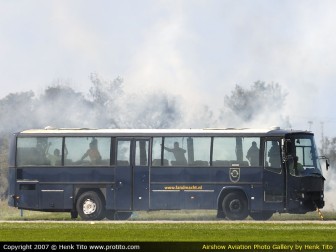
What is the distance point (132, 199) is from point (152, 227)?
826cm

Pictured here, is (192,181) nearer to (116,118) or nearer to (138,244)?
(138,244)

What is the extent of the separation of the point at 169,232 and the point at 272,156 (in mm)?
11855

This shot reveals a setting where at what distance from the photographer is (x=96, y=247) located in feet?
106

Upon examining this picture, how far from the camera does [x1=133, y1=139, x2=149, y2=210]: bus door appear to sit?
52.5m

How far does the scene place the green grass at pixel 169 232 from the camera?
3766 centimetres

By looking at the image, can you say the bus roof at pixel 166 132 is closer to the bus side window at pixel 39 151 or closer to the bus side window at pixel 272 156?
the bus side window at pixel 39 151

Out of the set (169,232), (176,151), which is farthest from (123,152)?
(169,232)

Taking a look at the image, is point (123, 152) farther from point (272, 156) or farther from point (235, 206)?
point (272, 156)

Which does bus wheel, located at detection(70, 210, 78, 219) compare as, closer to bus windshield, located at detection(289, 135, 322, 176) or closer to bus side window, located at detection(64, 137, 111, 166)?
bus side window, located at detection(64, 137, 111, 166)

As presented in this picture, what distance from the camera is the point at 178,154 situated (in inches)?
2064

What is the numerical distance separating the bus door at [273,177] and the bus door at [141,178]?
501 cm

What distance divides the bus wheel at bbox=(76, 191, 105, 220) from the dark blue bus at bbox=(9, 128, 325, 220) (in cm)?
4

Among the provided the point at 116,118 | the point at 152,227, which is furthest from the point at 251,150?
the point at 116,118

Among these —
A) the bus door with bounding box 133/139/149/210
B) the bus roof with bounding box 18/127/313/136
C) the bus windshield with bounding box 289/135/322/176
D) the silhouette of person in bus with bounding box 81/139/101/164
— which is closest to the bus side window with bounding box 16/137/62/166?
the bus roof with bounding box 18/127/313/136
